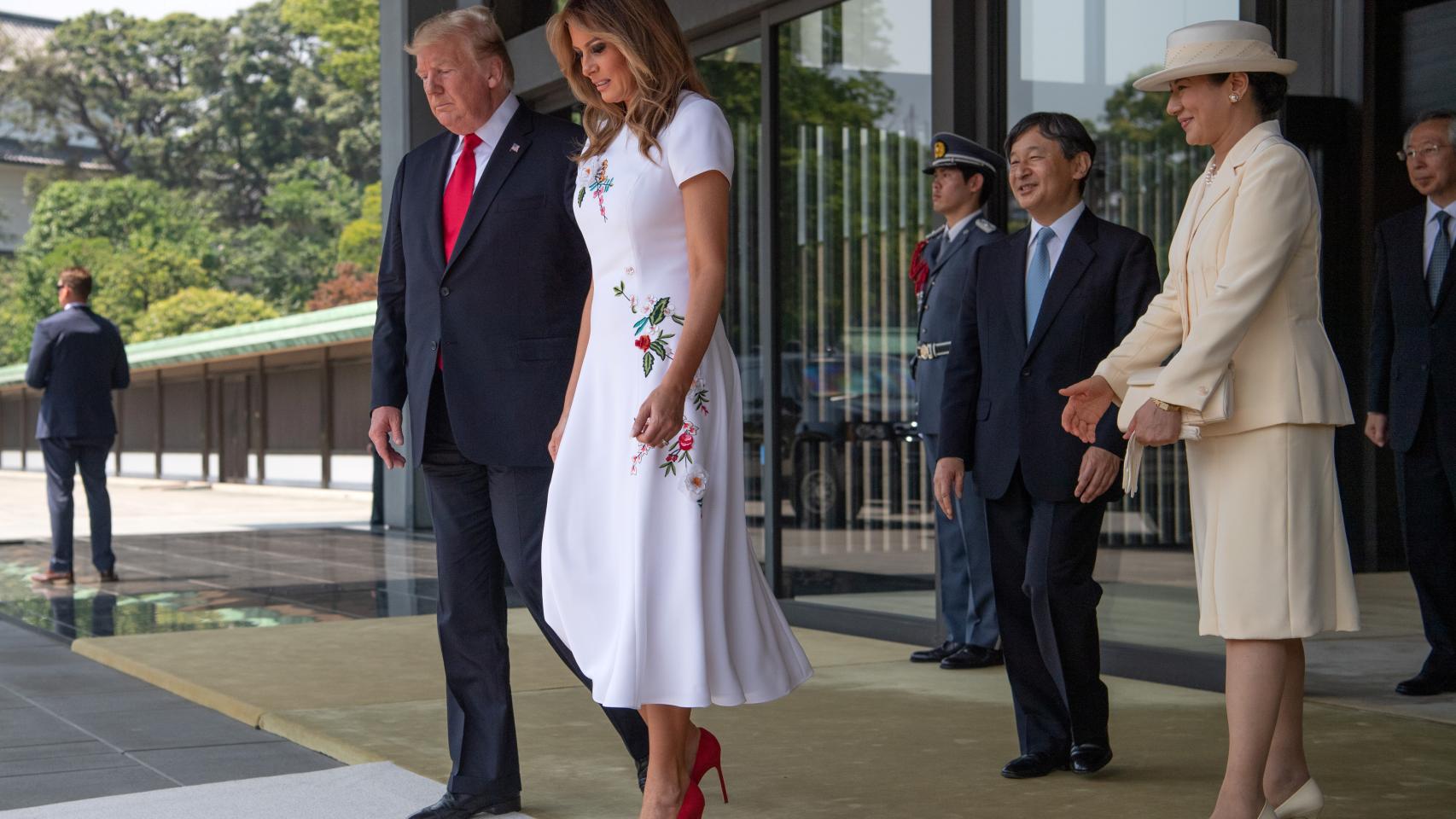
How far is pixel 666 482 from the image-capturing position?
9.82ft

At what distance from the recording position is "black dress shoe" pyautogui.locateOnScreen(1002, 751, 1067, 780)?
12.8ft

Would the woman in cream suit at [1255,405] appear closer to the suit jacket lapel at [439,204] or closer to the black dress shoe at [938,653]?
the suit jacket lapel at [439,204]

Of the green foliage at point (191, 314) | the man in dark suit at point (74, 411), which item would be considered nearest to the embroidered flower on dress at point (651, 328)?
the man in dark suit at point (74, 411)

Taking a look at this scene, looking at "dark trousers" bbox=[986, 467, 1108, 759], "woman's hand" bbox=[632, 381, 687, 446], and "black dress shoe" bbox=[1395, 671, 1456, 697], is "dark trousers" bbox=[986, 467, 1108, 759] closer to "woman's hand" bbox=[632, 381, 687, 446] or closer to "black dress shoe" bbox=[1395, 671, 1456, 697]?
"woman's hand" bbox=[632, 381, 687, 446]

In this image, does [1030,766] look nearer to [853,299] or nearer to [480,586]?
[480,586]

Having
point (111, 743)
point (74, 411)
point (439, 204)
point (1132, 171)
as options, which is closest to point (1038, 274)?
point (439, 204)

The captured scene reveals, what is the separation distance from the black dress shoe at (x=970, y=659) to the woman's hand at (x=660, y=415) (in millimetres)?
3021

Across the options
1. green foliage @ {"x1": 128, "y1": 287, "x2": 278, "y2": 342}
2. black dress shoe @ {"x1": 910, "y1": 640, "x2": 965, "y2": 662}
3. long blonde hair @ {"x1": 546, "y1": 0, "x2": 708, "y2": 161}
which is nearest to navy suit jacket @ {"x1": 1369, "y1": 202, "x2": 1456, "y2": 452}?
black dress shoe @ {"x1": 910, "y1": 640, "x2": 965, "y2": 662}

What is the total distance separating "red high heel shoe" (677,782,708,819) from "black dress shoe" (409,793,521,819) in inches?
23.8

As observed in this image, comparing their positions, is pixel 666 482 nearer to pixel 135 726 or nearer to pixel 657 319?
pixel 657 319

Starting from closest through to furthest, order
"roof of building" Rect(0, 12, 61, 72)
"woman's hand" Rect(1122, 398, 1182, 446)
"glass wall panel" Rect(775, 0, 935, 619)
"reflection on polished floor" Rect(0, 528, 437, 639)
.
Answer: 1. "woman's hand" Rect(1122, 398, 1182, 446)
2. "glass wall panel" Rect(775, 0, 935, 619)
3. "reflection on polished floor" Rect(0, 528, 437, 639)
4. "roof of building" Rect(0, 12, 61, 72)

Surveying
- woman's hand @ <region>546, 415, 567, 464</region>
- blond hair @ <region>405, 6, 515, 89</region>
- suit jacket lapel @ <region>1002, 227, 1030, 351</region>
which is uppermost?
blond hair @ <region>405, 6, 515, 89</region>

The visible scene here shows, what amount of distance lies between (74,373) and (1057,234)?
21.7 feet

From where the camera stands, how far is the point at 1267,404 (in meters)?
2.98
